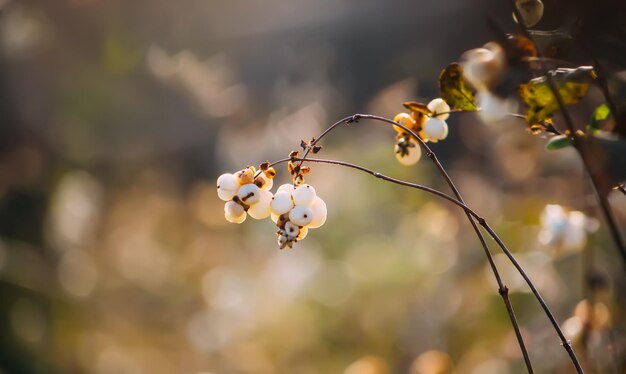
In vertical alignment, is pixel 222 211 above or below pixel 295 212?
above

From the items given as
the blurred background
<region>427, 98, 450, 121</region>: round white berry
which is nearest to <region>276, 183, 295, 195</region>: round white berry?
<region>427, 98, 450, 121</region>: round white berry

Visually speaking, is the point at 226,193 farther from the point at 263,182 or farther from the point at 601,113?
the point at 601,113

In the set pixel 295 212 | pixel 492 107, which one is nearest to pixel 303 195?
pixel 295 212

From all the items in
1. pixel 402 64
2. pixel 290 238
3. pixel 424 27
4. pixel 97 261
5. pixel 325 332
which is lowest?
pixel 290 238

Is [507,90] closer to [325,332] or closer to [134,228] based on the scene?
[325,332]

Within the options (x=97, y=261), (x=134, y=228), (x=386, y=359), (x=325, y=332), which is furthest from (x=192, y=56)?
(x=386, y=359)

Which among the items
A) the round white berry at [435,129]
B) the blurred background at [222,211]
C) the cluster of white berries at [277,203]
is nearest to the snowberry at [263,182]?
the cluster of white berries at [277,203]

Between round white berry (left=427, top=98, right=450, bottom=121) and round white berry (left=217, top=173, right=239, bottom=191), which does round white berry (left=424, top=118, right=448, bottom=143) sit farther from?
round white berry (left=217, top=173, right=239, bottom=191)
